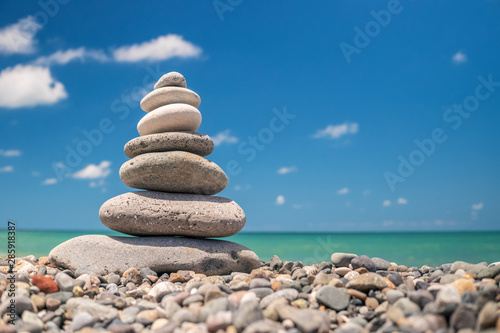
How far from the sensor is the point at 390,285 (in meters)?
5.64

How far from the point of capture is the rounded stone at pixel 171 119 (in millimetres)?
9477

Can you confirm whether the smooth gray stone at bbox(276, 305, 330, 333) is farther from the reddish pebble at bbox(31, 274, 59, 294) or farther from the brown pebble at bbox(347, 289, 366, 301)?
the reddish pebble at bbox(31, 274, 59, 294)

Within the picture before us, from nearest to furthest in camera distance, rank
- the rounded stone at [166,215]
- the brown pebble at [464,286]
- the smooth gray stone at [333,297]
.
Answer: the brown pebble at [464,286] < the smooth gray stone at [333,297] < the rounded stone at [166,215]

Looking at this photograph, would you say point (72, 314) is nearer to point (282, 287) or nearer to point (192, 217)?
point (282, 287)

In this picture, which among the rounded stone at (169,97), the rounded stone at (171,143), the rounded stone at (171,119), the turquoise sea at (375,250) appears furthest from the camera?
the turquoise sea at (375,250)

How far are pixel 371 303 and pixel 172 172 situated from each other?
5.33 metres

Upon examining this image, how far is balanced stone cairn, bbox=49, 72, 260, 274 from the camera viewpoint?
27.2 feet

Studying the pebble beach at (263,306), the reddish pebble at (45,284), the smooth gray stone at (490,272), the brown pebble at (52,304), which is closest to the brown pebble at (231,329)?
the pebble beach at (263,306)

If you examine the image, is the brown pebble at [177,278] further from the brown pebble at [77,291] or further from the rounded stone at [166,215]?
the brown pebble at [77,291]

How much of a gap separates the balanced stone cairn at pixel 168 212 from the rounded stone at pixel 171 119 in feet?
0.08

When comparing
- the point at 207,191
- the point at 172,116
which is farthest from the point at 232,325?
the point at 172,116

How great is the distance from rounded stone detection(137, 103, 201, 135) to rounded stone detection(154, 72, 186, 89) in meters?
0.84

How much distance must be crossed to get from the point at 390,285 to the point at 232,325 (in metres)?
2.67

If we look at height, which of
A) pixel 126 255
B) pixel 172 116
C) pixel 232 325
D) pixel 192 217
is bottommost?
pixel 232 325
